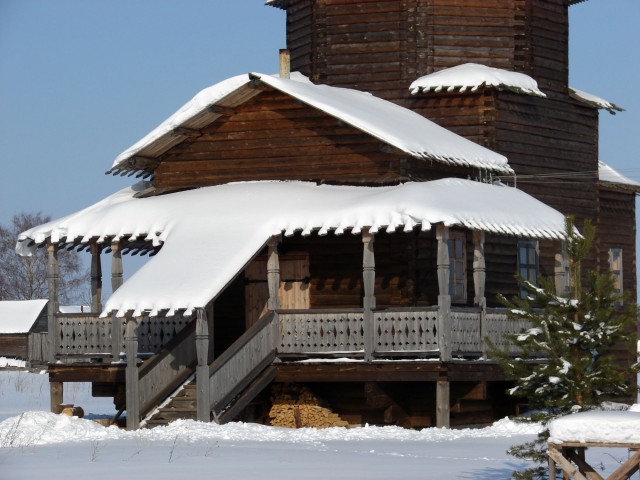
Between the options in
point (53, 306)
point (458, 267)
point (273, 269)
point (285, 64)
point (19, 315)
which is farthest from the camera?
point (19, 315)

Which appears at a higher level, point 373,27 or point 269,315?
point 373,27

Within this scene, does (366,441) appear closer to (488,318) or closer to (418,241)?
(488,318)

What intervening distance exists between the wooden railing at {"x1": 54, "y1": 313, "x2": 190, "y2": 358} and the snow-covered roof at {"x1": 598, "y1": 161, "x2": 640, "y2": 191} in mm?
11644

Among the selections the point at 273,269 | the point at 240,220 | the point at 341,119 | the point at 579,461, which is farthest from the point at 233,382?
the point at 579,461

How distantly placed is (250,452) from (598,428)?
7124mm

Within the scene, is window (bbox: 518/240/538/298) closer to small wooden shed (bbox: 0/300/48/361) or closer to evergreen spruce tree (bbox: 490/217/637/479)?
evergreen spruce tree (bbox: 490/217/637/479)

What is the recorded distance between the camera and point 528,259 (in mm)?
29328

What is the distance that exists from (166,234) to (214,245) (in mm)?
1311

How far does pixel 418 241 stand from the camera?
86.0ft

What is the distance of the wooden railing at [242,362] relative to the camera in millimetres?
22875

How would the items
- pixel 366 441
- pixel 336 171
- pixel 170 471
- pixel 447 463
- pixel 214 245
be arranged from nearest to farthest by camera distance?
1. pixel 170 471
2. pixel 447 463
3. pixel 366 441
4. pixel 214 245
5. pixel 336 171

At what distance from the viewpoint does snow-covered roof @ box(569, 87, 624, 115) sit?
1219 inches

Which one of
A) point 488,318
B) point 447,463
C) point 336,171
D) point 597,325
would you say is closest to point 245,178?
point 336,171

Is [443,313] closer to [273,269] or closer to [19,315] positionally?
[273,269]
